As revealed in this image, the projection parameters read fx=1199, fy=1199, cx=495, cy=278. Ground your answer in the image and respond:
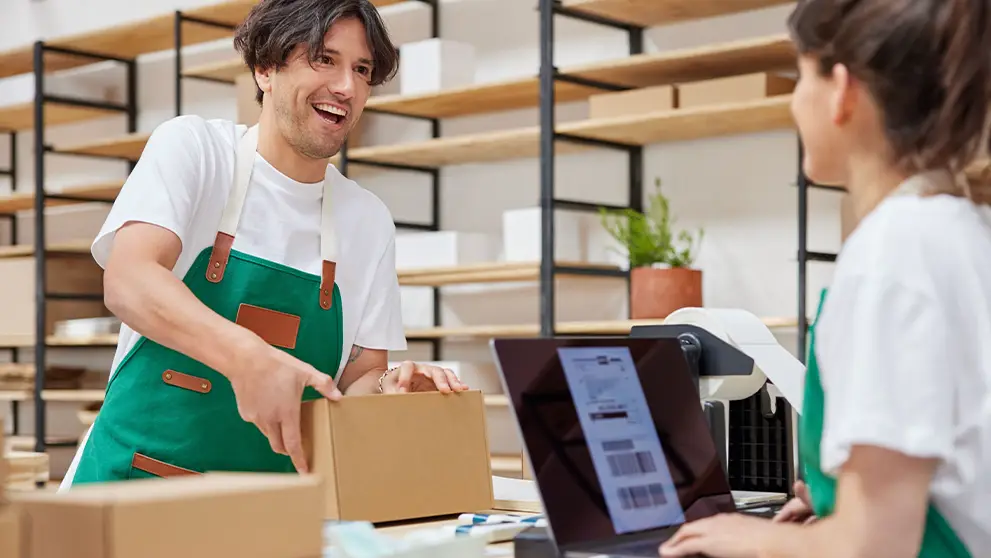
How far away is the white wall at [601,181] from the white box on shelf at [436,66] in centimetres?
22

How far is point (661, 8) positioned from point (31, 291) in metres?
3.31

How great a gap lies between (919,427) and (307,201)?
1.32 metres

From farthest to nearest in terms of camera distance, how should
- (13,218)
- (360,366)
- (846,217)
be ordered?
(13,218) → (846,217) → (360,366)

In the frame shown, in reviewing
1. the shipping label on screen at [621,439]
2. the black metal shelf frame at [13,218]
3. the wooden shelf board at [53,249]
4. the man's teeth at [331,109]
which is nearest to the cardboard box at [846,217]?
the man's teeth at [331,109]

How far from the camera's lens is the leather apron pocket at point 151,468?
181cm

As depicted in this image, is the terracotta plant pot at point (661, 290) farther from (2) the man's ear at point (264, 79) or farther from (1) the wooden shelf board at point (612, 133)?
(2) the man's ear at point (264, 79)

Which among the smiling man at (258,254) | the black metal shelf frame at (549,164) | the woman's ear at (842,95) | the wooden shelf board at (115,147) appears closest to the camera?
the woman's ear at (842,95)

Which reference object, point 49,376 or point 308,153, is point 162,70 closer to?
point 49,376

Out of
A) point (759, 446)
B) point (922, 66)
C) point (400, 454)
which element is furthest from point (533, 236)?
point (922, 66)

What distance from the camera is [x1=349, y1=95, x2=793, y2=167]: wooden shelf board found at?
356 centimetres

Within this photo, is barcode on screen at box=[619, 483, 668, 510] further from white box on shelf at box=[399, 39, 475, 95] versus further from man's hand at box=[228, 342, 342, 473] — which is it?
white box on shelf at box=[399, 39, 475, 95]

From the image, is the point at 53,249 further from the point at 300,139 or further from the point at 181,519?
the point at 181,519

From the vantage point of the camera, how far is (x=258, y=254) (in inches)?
75.2

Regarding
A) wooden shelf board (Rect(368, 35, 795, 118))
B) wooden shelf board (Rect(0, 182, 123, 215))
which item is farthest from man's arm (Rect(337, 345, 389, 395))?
wooden shelf board (Rect(0, 182, 123, 215))
